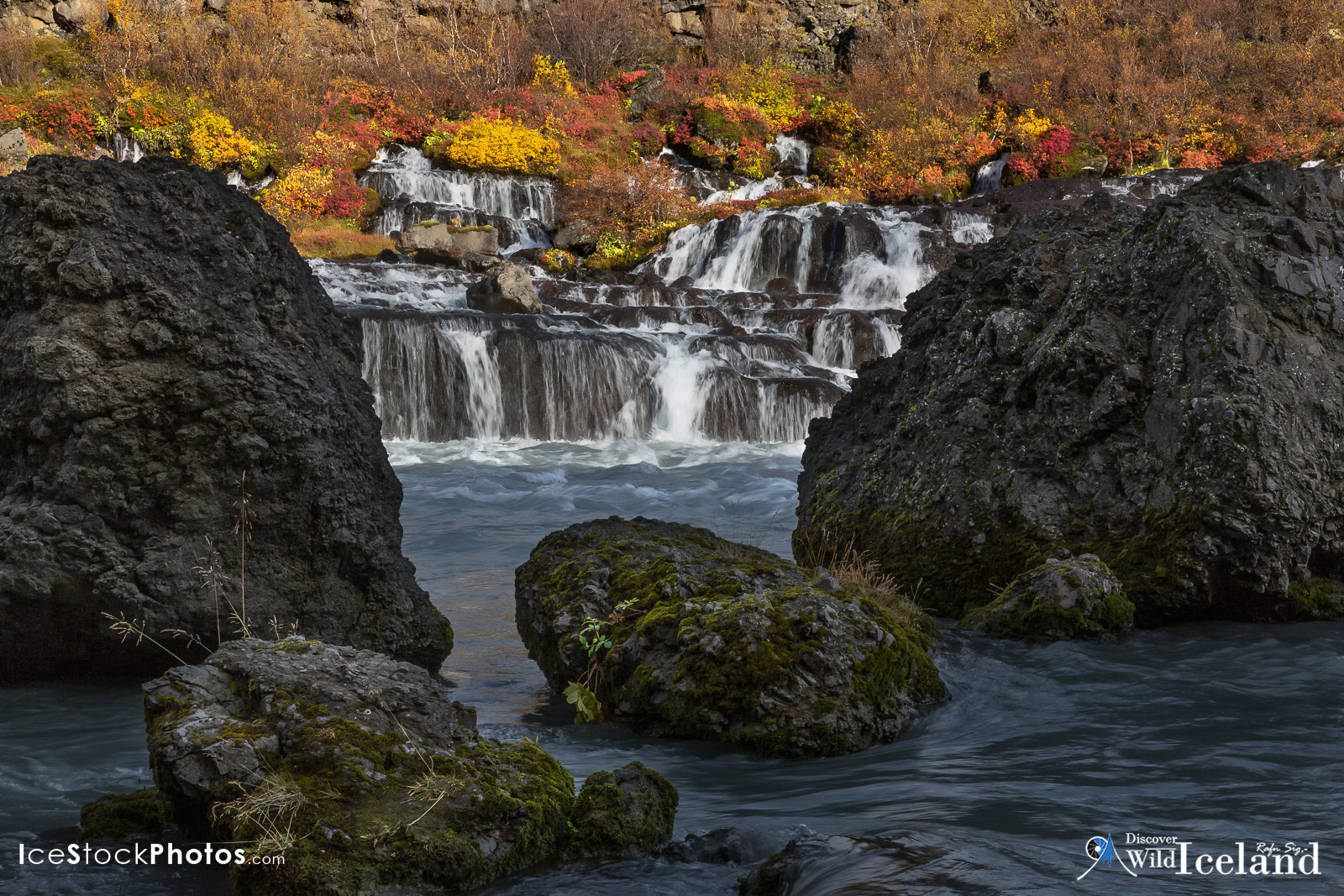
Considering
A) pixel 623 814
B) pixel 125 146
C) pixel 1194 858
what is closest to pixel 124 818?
pixel 623 814

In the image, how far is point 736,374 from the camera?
17578mm

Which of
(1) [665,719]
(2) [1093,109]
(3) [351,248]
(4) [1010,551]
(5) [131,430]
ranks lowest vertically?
(1) [665,719]

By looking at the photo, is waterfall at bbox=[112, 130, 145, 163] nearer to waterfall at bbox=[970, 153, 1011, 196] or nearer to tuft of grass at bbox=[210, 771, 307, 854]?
waterfall at bbox=[970, 153, 1011, 196]

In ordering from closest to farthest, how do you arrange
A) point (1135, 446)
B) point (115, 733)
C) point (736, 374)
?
point (115, 733)
point (1135, 446)
point (736, 374)

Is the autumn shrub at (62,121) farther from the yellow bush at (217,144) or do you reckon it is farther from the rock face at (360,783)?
the rock face at (360,783)

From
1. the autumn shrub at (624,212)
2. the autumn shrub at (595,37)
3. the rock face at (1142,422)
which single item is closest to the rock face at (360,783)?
the rock face at (1142,422)

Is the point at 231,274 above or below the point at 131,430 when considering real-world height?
above

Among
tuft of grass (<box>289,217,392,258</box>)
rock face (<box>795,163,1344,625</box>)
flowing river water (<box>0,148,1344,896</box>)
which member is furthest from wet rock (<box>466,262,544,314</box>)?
rock face (<box>795,163,1344,625</box>)

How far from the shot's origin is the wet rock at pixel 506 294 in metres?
20.1

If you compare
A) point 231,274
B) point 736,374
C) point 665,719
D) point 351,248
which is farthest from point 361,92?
point 665,719

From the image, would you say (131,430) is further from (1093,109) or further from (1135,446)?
(1093,109)

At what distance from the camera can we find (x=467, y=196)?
30469 mm

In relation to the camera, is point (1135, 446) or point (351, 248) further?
point (351, 248)

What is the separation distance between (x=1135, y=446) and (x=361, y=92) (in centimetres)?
3290
